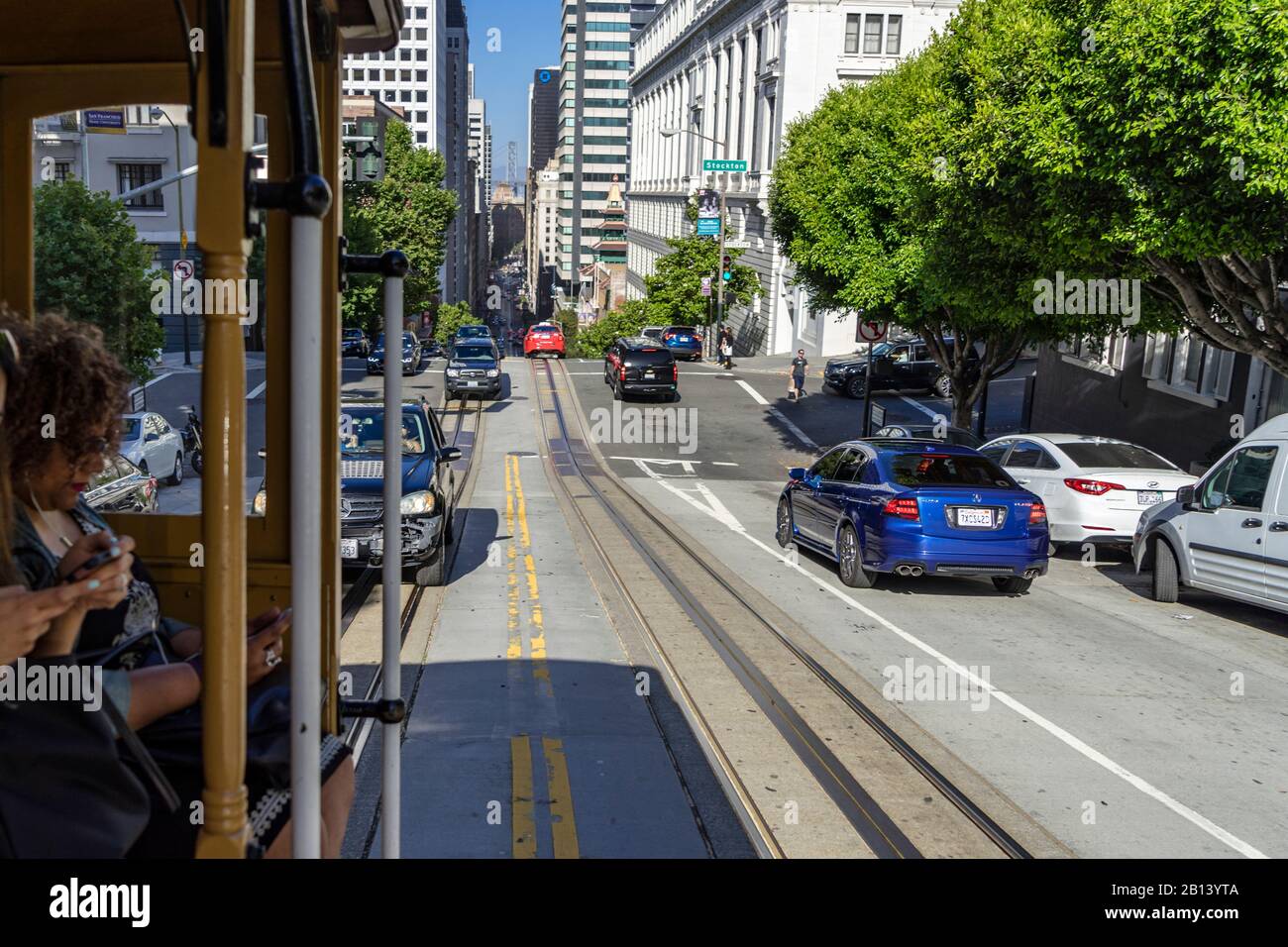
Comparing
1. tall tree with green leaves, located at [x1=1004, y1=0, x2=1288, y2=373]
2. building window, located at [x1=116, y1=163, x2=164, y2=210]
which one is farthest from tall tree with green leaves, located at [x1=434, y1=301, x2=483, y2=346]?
building window, located at [x1=116, y1=163, x2=164, y2=210]

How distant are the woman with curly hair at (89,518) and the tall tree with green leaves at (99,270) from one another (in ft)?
2.83

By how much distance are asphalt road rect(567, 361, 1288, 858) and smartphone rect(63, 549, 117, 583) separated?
4931 millimetres

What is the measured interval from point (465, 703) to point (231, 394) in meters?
5.71

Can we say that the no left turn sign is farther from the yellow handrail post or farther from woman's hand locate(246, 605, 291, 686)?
the yellow handrail post

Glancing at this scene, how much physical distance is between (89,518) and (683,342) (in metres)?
49.1

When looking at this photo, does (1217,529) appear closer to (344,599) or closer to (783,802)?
(783,802)

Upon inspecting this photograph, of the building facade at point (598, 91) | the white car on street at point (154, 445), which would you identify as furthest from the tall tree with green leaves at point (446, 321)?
the building facade at point (598, 91)

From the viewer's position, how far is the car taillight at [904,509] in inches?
458

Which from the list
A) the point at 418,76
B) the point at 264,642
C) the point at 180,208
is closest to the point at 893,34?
the point at 180,208

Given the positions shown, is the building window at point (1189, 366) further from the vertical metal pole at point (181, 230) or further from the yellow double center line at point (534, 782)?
the vertical metal pole at point (181, 230)

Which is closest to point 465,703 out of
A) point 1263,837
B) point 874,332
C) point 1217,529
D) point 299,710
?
point 1263,837

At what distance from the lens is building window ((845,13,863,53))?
59.0 m

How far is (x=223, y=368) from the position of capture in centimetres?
216

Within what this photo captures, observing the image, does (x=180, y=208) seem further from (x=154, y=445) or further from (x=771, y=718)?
(x=771, y=718)
